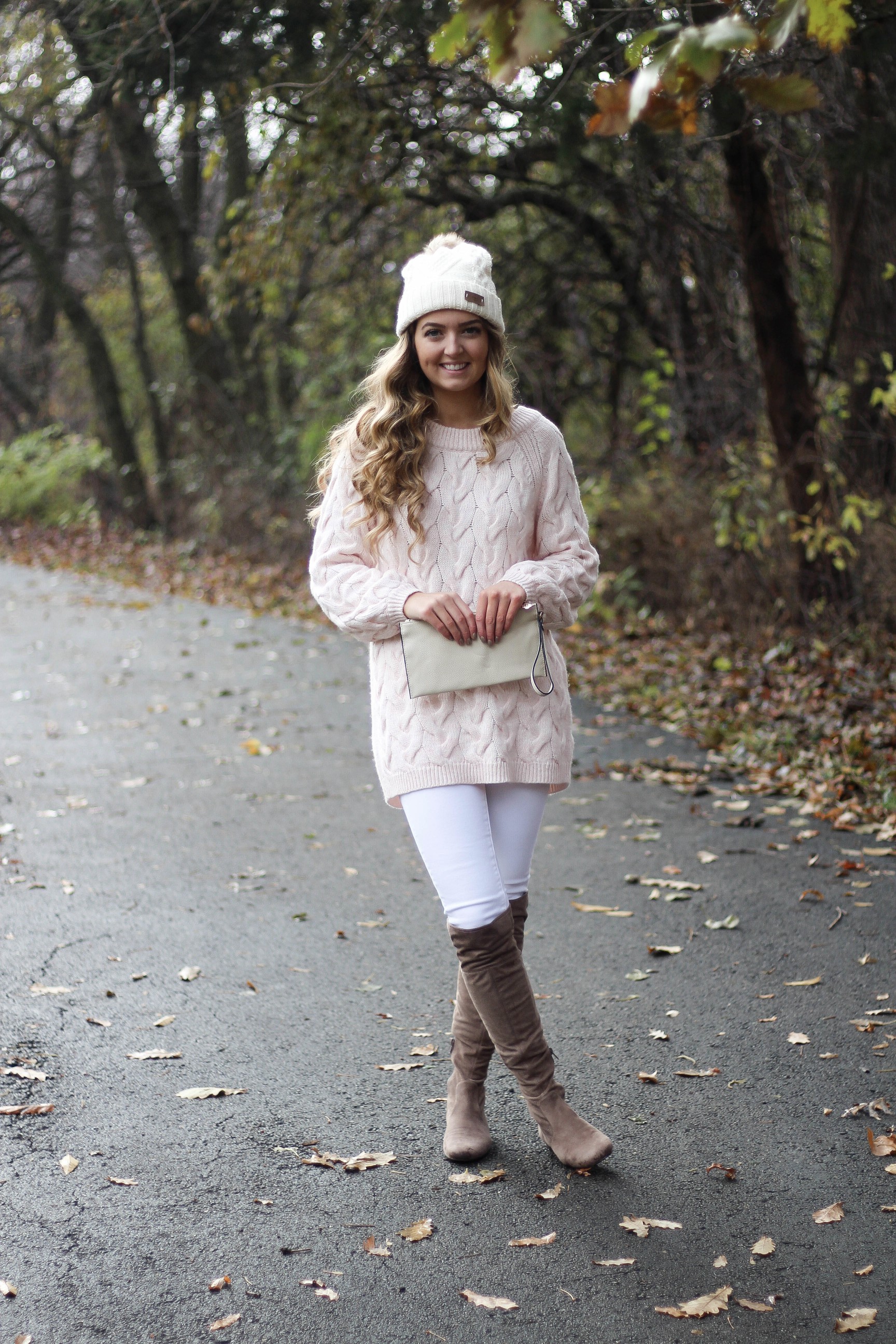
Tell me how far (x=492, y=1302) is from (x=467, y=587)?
161cm

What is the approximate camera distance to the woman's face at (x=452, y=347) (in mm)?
3248

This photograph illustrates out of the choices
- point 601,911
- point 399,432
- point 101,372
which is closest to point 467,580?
point 399,432

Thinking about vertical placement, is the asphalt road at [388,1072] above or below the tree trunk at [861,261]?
below

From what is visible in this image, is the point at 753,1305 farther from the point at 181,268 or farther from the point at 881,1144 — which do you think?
the point at 181,268

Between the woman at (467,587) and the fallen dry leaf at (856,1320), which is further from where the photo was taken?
the woman at (467,587)

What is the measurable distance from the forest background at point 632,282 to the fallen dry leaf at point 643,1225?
7.66 feet

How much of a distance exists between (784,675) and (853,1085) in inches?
223

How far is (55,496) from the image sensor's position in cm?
2680

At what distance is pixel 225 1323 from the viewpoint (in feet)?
8.87

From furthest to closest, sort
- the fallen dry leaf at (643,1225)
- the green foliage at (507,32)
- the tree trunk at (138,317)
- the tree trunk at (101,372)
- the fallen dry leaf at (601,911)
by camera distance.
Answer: the tree trunk at (101,372)
the tree trunk at (138,317)
the fallen dry leaf at (601,911)
the fallen dry leaf at (643,1225)
the green foliage at (507,32)

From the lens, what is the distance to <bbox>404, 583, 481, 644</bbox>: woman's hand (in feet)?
10.2

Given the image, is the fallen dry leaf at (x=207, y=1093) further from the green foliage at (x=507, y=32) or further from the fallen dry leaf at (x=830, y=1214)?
the green foliage at (x=507, y=32)

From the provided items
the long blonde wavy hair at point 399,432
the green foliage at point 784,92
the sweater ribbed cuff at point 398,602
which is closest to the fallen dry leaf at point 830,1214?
the sweater ribbed cuff at point 398,602

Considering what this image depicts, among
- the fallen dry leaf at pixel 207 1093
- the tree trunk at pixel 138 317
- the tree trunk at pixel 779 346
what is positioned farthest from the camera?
the tree trunk at pixel 138 317
